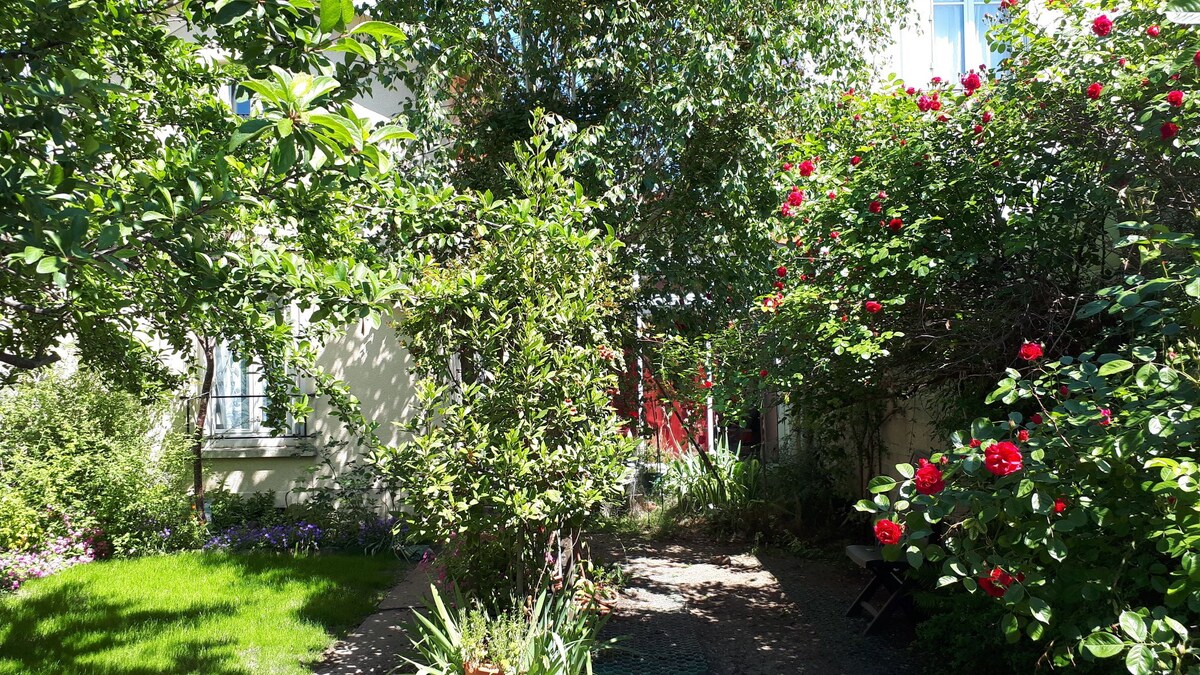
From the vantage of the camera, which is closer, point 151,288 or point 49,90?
point 49,90

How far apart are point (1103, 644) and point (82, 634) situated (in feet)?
20.1

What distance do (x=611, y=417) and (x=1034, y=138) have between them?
8.78 feet

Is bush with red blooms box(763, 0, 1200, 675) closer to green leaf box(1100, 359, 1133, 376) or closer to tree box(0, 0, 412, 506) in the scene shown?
green leaf box(1100, 359, 1133, 376)

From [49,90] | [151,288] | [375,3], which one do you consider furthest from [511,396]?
[375,3]

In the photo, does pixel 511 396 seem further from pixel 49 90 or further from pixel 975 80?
pixel 975 80

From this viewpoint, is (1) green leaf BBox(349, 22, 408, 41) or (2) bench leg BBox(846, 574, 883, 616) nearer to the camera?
(1) green leaf BBox(349, 22, 408, 41)

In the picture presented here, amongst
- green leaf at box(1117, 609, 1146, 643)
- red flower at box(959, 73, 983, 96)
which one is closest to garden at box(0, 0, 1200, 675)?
green leaf at box(1117, 609, 1146, 643)

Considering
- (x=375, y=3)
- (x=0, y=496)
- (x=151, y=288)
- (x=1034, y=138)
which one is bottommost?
(x=0, y=496)

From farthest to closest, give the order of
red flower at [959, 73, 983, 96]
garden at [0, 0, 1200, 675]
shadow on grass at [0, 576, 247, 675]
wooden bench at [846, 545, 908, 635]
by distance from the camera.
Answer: wooden bench at [846, 545, 908, 635]
shadow on grass at [0, 576, 247, 675]
red flower at [959, 73, 983, 96]
garden at [0, 0, 1200, 675]

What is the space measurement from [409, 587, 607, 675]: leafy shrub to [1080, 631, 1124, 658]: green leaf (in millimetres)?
2686

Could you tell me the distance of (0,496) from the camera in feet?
23.4

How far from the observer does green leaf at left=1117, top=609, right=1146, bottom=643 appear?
2.14 m

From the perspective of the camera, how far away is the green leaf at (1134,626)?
2.14m

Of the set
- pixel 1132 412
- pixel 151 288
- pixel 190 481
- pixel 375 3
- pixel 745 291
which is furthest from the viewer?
pixel 190 481
